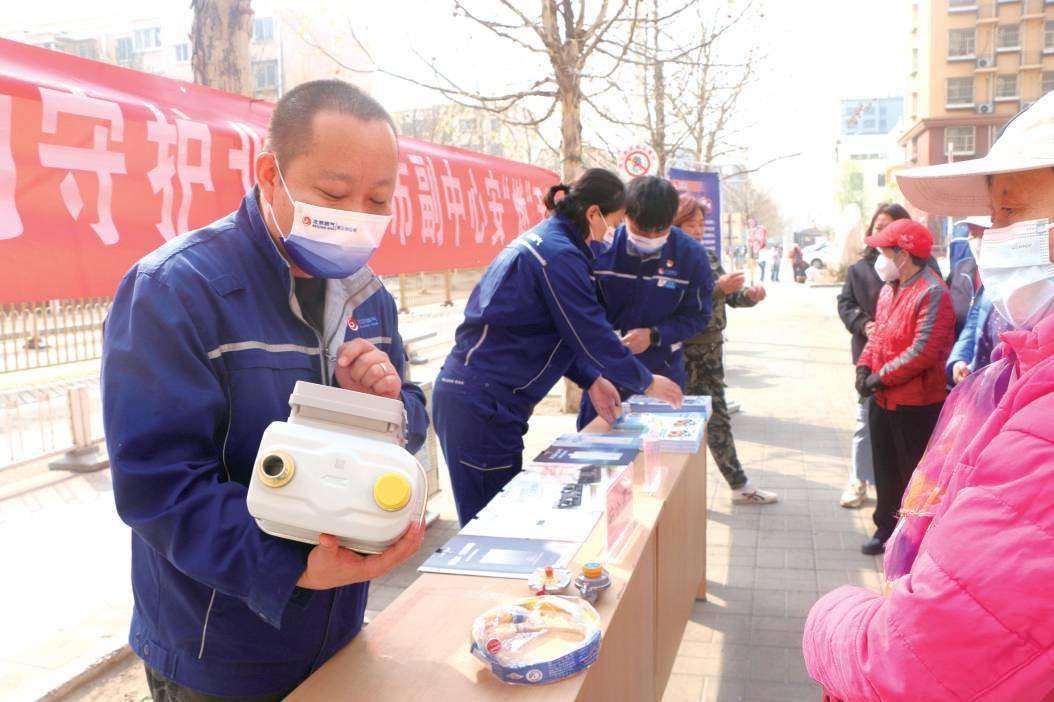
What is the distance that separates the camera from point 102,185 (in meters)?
2.74

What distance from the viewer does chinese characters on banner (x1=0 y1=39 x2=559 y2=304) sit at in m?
2.42

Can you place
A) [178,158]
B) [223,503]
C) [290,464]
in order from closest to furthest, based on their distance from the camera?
[290,464] → [223,503] → [178,158]

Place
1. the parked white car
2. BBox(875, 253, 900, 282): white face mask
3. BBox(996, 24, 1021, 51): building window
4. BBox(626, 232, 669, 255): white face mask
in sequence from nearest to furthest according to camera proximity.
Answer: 1. BBox(626, 232, 669, 255): white face mask
2. BBox(875, 253, 900, 282): white face mask
3. the parked white car
4. BBox(996, 24, 1021, 51): building window

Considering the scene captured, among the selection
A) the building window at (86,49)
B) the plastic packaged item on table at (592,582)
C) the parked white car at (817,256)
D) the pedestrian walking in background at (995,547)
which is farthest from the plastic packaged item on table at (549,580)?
the building window at (86,49)

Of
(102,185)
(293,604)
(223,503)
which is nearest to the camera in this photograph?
(223,503)

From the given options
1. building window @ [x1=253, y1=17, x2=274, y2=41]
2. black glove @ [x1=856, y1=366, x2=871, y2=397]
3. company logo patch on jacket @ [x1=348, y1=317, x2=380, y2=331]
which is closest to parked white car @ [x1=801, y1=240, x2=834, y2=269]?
building window @ [x1=253, y1=17, x2=274, y2=41]

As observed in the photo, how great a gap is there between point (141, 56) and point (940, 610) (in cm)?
4566

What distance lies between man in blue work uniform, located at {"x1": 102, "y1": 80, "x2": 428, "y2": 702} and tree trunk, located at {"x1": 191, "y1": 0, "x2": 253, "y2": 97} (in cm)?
314

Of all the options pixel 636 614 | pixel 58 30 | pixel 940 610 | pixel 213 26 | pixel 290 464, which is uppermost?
pixel 58 30

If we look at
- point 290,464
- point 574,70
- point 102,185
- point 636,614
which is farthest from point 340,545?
point 574,70

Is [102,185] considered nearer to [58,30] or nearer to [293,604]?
[293,604]

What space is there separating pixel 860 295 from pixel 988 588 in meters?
4.09

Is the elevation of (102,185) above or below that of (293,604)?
above

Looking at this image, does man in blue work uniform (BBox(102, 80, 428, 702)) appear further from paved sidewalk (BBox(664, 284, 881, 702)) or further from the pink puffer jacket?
paved sidewalk (BBox(664, 284, 881, 702))
